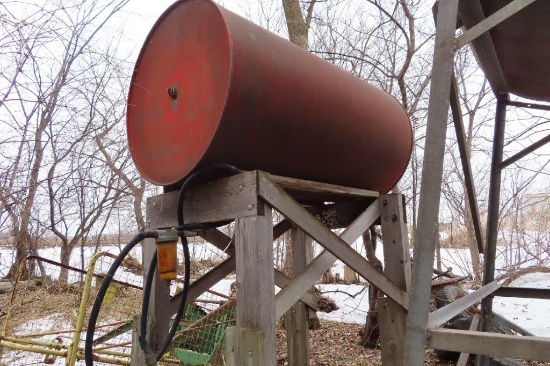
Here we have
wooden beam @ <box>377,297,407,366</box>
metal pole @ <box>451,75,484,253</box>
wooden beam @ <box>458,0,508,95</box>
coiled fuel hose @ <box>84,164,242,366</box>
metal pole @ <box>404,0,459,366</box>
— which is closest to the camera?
metal pole @ <box>404,0,459,366</box>

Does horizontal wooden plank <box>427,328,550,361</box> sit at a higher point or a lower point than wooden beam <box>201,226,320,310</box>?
lower

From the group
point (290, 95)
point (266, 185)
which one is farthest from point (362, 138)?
point (266, 185)

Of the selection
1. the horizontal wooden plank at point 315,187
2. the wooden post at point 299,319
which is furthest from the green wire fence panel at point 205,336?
the horizontal wooden plank at point 315,187

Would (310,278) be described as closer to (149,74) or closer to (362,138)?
(362,138)

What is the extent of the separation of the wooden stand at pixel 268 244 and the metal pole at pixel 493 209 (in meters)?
0.96

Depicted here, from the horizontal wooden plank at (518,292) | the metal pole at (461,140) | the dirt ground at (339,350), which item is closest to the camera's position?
the metal pole at (461,140)

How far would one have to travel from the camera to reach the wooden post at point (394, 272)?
2936mm

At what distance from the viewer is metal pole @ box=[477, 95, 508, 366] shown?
3461 millimetres

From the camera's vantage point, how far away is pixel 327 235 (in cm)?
244

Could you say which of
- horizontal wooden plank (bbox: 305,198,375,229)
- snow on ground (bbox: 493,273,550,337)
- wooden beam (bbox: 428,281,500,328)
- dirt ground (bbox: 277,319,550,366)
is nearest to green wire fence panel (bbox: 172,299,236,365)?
dirt ground (bbox: 277,319,550,366)

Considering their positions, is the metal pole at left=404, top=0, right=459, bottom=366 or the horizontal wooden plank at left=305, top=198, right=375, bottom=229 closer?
the metal pole at left=404, top=0, right=459, bottom=366

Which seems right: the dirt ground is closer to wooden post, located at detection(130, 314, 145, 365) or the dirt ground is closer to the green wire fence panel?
the green wire fence panel

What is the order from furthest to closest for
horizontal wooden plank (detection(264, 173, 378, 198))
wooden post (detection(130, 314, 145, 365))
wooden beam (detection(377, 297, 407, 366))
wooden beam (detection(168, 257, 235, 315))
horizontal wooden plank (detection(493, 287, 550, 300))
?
horizontal wooden plank (detection(493, 287, 550, 300)) < wooden beam (detection(168, 257, 235, 315)) < wooden beam (detection(377, 297, 407, 366)) < wooden post (detection(130, 314, 145, 365)) < horizontal wooden plank (detection(264, 173, 378, 198))

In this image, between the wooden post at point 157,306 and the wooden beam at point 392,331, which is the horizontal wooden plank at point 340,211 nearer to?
the wooden beam at point 392,331
